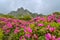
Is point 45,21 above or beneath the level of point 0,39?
above

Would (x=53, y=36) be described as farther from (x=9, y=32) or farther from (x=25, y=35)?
(x=9, y=32)

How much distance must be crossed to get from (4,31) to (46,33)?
5188mm

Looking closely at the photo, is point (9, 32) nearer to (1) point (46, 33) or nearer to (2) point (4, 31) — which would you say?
(2) point (4, 31)

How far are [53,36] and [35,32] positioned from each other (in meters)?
1.51

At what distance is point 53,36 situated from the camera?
368 inches

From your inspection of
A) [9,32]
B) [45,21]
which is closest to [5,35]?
[9,32]

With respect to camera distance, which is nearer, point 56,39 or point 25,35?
point 56,39

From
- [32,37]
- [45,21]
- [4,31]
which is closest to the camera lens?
[32,37]

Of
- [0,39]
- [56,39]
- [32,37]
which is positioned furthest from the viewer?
[0,39]

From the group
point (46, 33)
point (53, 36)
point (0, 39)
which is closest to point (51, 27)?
point (46, 33)

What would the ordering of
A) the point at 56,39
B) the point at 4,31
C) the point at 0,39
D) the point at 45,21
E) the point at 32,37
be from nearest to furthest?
1. the point at 56,39
2. the point at 32,37
3. the point at 45,21
4. the point at 0,39
5. the point at 4,31

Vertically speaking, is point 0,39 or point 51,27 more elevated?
point 51,27

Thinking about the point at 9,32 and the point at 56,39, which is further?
the point at 9,32

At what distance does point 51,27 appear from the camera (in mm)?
10531
